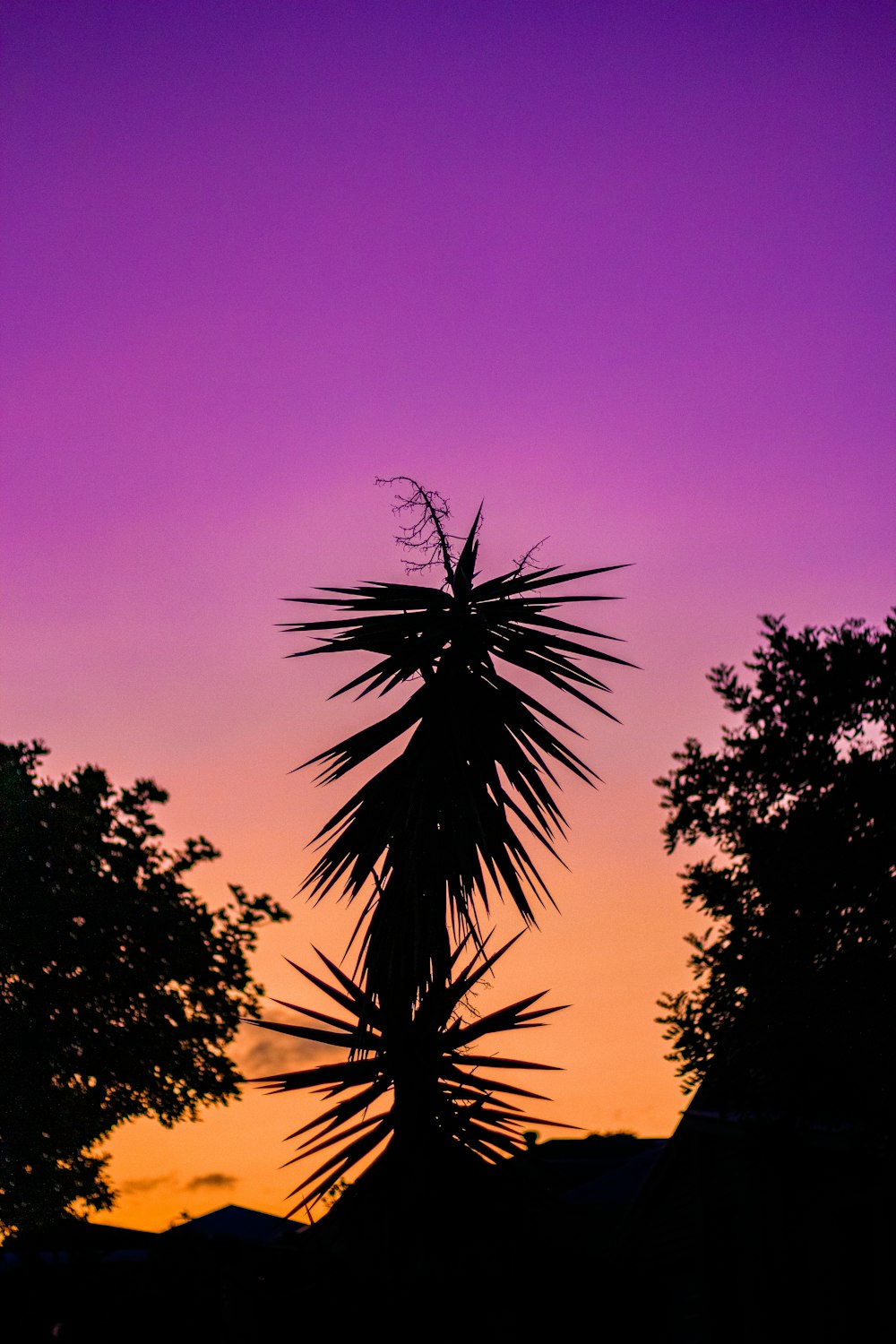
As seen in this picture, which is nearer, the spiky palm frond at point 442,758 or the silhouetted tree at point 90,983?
the spiky palm frond at point 442,758

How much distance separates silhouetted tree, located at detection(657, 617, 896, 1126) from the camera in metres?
12.9

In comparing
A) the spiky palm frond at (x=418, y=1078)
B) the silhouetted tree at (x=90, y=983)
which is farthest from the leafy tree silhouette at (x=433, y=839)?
the silhouetted tree at (x=90, y=983)

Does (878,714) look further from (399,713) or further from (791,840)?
(399,713)

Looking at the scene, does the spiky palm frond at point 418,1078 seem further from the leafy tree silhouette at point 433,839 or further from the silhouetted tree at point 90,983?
the silhouetted tree at point 90,983

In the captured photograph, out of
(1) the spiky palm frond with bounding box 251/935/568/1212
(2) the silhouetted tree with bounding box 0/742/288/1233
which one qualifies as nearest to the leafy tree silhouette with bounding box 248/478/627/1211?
(1) the spiky palm frond with bounding box 251/935/568/1212

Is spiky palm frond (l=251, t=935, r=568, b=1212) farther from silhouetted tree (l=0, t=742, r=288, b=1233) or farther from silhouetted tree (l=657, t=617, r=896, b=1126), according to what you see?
silhouetted tree (l=0, t=742, r=288, b=1233)

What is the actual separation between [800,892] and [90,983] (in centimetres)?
1799

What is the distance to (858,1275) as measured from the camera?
12688mm

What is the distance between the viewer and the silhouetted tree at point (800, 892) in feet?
42.2

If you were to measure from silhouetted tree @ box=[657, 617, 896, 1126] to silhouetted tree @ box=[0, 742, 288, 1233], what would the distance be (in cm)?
1470

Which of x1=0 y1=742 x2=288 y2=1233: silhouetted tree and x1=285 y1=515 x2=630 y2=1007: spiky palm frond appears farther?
x1=0 y1=742 x2=288 y2=1233: silhouetted tree

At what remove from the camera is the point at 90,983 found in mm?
25641

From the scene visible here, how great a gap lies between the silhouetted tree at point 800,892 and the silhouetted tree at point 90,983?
1470cm

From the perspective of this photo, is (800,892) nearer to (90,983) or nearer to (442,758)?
(442,758)
